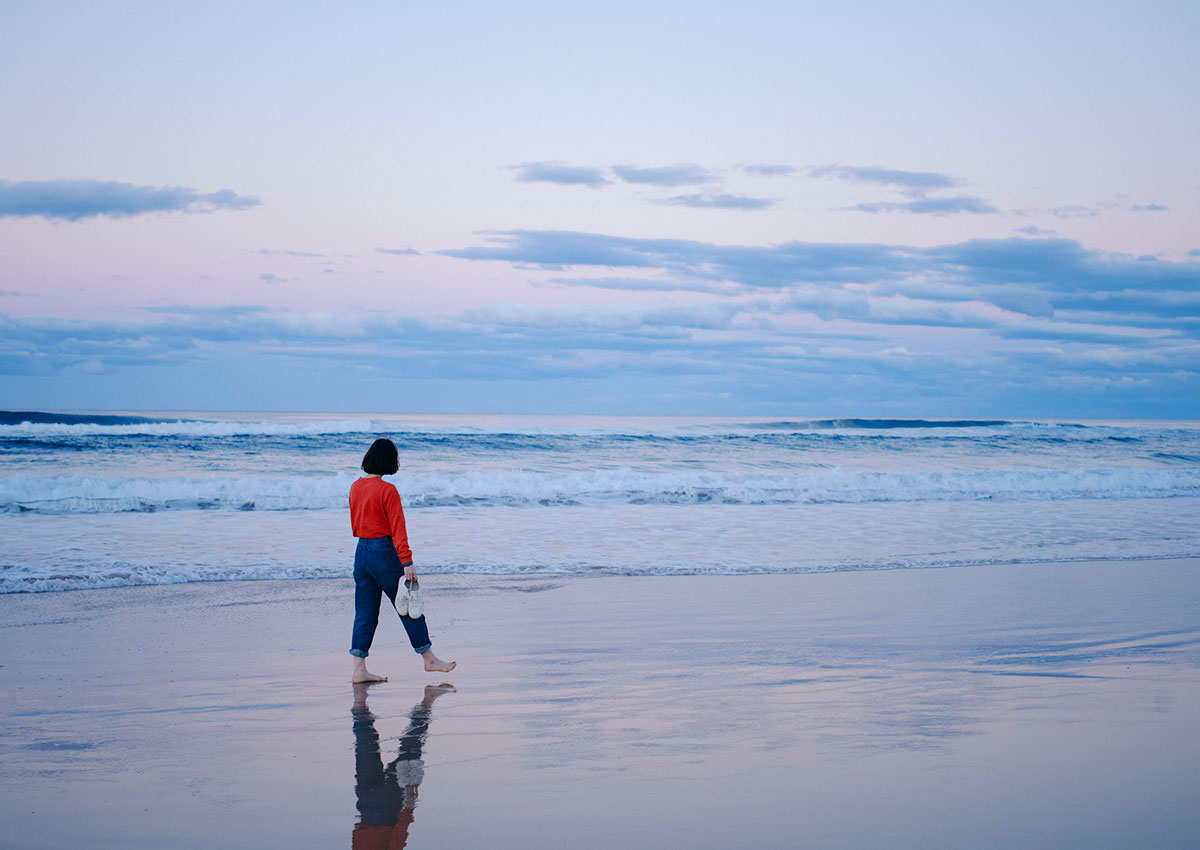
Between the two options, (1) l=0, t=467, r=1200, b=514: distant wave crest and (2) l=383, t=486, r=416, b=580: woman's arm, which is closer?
(2) l=383, t=486, r=416, b=580: woman's arm

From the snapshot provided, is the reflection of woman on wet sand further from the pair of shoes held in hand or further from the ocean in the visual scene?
the ocean

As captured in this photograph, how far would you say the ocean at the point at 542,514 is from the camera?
10.0m

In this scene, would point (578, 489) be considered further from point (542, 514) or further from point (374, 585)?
point (374, 585)

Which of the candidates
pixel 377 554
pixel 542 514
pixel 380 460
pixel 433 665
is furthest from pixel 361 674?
→ pixel 542 514

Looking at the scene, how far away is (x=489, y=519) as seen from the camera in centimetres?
1368

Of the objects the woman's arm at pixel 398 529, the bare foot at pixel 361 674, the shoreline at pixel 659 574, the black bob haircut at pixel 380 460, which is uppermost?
the black bob haircut at pixel 380 460

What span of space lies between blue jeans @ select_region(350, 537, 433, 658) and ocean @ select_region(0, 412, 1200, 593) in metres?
4.07

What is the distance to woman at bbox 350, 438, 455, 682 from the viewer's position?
17.1 feet

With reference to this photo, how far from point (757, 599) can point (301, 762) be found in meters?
4.98

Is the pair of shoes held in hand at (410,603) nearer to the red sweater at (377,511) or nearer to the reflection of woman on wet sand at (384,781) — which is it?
the red sweater at (377,511)

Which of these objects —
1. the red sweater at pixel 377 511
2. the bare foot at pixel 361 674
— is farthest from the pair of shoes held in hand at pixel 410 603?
the bare foot at pixel 361 674

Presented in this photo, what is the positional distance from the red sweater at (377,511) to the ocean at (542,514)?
4.25 m

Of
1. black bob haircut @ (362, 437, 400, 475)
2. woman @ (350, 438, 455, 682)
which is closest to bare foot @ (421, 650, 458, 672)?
woman @ (350, 438, 455, 682)

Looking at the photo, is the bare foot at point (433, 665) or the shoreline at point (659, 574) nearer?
the bare foot at point (433, 665)
